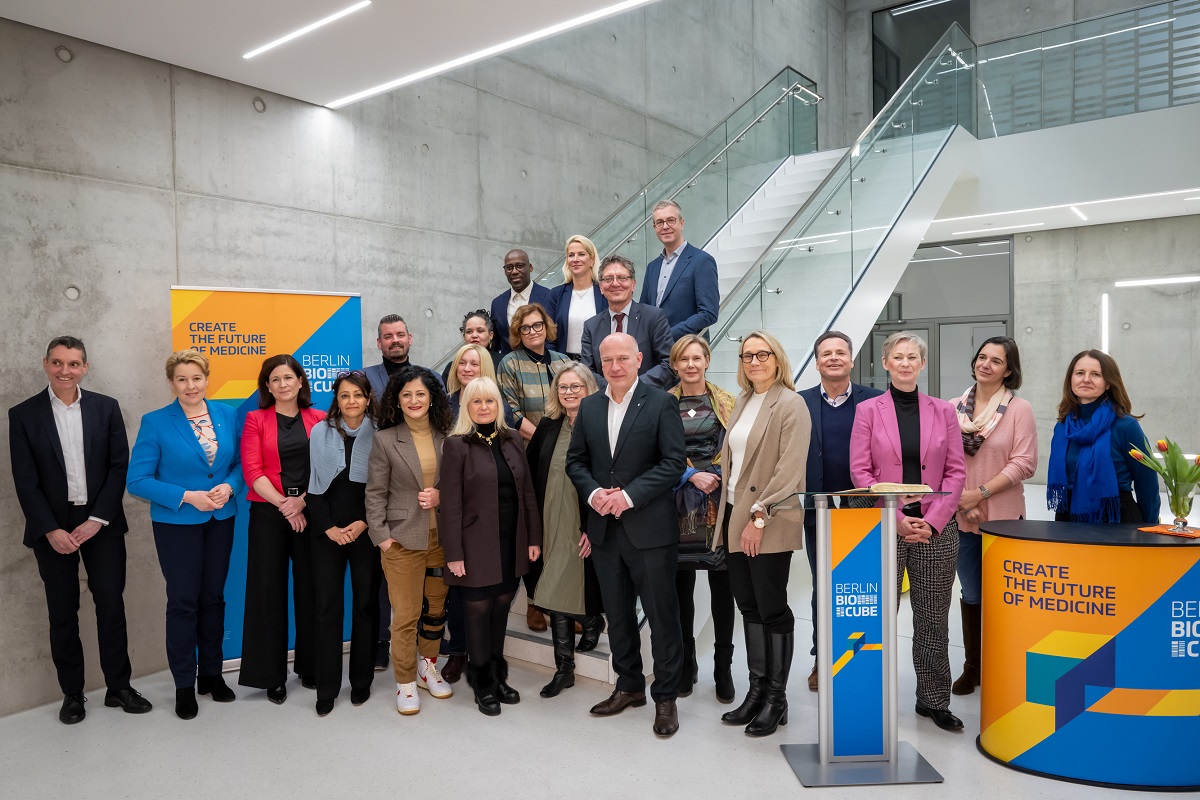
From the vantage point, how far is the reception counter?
3.01 meters

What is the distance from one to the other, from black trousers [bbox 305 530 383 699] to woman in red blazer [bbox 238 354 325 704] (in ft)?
0.51

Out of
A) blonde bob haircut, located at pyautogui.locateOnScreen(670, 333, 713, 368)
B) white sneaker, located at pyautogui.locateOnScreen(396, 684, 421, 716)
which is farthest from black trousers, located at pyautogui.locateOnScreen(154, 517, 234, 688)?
blonde bob haircut, located at pyautogui.locateOnScreen(670, 333, 713, 368)

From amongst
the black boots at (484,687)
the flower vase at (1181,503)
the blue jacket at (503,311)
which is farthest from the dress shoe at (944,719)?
the blue jacket at (503,311)

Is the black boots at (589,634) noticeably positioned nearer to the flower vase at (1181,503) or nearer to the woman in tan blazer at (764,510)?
the woman in tan blazer at (764,510)

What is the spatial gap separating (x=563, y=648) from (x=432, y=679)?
0.69m

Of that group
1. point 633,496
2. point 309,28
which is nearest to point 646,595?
point 633,496

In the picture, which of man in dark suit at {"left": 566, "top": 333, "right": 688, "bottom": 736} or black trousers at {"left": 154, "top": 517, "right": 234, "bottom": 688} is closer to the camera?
man in dark suit at {"left": 566, "top": 333, "right": 688, "bottom": 736}

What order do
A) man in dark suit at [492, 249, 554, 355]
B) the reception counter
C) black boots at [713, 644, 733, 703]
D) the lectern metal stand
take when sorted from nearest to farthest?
the reception counter → the lectern metal stand → black boots at [713, 644, 733, 703] → man in dark suit at [492, 249, 554, 355]

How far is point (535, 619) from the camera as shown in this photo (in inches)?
189

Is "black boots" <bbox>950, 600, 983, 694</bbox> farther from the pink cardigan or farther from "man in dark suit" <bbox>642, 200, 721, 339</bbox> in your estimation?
"man in dark suit" <bbox>642, 200, 721, 339</bbox>

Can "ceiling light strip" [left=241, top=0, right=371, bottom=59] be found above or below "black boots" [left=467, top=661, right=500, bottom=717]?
above

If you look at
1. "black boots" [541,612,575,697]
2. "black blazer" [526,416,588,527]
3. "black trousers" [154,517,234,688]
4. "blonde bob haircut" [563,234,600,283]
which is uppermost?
"blonde bob haircut" [563,234,600,283]

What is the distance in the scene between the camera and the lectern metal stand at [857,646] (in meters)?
3.20

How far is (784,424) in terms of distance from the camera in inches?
135
